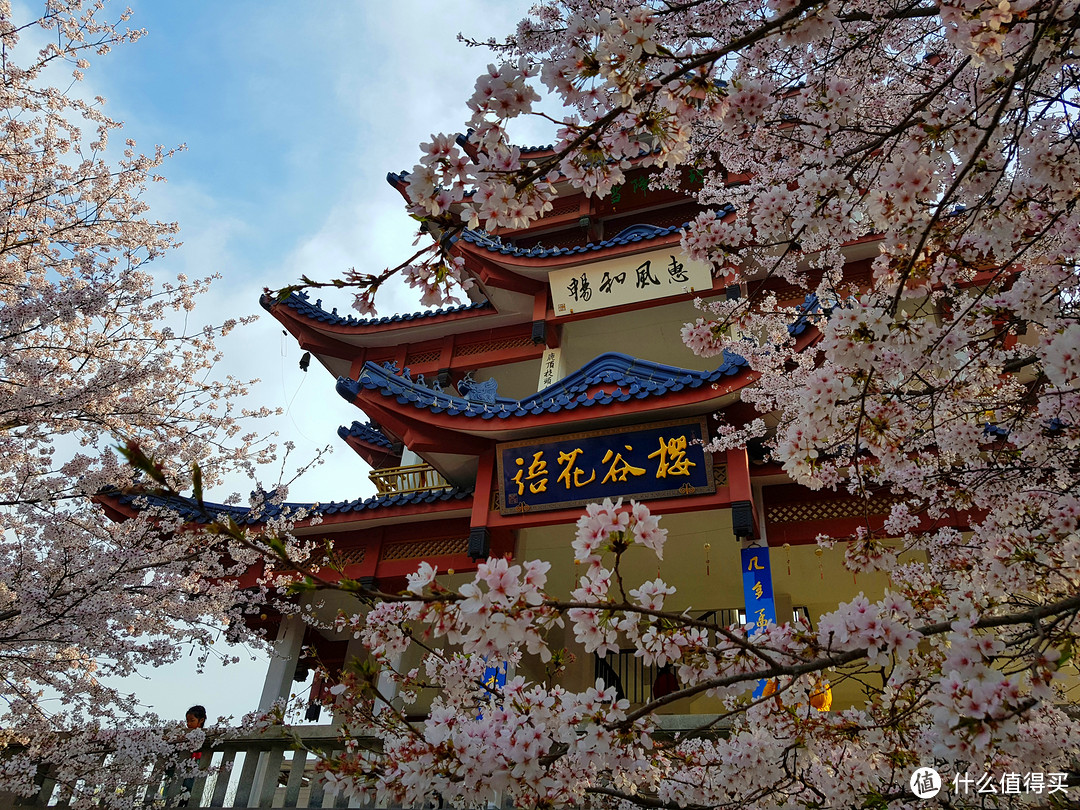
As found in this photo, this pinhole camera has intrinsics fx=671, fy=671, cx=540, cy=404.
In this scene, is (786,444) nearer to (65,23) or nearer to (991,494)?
(991,494)

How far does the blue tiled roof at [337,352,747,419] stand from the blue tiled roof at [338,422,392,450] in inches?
160

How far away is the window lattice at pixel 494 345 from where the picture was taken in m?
11.3

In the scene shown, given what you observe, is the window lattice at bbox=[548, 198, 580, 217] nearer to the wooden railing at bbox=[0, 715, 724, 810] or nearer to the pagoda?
the pagoda

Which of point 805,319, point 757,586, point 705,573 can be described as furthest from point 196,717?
point 805,319

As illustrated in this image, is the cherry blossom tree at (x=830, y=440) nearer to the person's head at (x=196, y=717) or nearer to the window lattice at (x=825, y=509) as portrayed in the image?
the window lattice at (x=825, y=509)

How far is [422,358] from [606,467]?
17.7 feet

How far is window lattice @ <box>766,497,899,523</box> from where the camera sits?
23.0 ft

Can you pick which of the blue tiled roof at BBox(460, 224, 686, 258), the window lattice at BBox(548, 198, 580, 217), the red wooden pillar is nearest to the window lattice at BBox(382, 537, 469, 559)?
the red wooden pillar

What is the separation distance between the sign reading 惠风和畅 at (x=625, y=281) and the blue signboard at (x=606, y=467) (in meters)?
3.30

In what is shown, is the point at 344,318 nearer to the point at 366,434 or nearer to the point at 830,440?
the point at 366,434

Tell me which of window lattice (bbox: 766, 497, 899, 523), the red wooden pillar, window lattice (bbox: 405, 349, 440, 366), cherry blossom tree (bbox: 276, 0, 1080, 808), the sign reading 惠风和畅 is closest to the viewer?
cherry blossom tree (bbox: 276, 0, 1080, 808)

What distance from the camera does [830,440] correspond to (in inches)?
132

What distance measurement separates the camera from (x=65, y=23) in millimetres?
6922

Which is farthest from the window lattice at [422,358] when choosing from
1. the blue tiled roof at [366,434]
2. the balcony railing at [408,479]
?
the balcony railing at [408,479]
